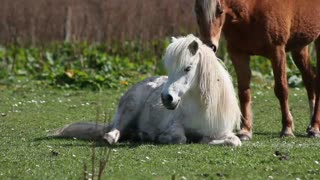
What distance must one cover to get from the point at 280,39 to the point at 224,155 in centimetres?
212

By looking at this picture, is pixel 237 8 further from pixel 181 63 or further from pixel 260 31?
pixel 181 63

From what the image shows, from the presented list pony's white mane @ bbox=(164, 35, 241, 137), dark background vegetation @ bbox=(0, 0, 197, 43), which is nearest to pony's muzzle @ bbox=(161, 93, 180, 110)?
pony's white mane @ bbox=(164, 35, 241, 137)

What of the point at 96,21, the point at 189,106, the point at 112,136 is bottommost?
the point at 96,21

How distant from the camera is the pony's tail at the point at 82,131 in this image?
10266 millimetres

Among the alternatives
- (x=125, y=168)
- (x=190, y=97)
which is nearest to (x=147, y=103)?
(x=190, y=97)

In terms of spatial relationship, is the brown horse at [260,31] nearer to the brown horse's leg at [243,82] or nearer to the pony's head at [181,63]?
the brown horse's leg at [243,82]

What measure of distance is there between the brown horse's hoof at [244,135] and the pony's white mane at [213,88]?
48 cm

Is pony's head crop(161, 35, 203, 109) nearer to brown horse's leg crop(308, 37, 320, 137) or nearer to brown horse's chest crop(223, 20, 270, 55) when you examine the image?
brown horse's chest crop(223, 20, 270, 55)

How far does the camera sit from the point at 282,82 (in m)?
10.4

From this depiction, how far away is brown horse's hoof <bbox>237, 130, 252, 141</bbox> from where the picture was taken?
33.3 ft

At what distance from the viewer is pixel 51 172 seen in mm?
7676

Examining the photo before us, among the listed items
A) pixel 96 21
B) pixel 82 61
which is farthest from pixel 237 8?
pixel 96 21

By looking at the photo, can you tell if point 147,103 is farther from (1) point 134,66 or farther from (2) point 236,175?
(1) point 134,66

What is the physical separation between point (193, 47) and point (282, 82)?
4.95 ft
